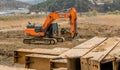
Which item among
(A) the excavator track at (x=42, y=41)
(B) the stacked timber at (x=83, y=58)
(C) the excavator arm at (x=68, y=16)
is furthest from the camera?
(A) the excavator track at (x=42, y=41)

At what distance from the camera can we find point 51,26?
23359 mm

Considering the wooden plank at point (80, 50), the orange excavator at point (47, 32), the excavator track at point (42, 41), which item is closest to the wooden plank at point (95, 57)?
the wooden plank at point (80, 50)

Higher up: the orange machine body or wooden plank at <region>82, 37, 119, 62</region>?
wooden plank at <region>82, 37, 119, 62</region>

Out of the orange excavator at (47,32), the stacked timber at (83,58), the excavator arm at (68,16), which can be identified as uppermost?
the stacked timber at (83,58)

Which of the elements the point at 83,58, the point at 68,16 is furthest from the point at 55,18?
the point at 83,58

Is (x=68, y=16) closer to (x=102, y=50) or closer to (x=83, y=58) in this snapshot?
(x=102, y=50)

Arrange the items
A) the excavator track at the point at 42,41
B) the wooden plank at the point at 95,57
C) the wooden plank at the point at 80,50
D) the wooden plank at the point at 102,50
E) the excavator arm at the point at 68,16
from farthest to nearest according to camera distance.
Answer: the excavator track at the point at 42,41, the excavator arm at the point at 68,16, the wooden plank at the point at 80,50, the wooden plank at the point at 102,50, the wooden plank at the point at 95,57

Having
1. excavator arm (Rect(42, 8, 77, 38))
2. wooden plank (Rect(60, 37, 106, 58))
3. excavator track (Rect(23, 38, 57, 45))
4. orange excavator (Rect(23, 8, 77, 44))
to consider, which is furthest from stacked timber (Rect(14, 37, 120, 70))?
orange excavator (Rect(23, 8, 77, 44))

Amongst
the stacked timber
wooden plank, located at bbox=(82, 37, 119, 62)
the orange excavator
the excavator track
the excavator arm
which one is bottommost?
the excavator track

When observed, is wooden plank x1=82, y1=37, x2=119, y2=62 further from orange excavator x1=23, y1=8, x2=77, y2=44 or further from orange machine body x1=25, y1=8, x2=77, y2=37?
orange excavator x1=23, y1=8, x2=77, y2=44

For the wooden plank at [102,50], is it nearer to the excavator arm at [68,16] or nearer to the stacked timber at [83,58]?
the stacked timber at [83,58]

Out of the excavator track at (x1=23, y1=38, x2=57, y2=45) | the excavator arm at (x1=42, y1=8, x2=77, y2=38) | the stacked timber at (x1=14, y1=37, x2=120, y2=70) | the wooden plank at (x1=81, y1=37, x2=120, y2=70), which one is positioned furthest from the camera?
the excavator track at (x1=23, y1=38, x2=57, y2=45)

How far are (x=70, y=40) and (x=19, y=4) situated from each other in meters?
118

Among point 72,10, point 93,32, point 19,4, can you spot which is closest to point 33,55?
point 72,10
